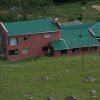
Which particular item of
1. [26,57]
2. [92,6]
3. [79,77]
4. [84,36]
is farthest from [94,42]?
[92,6]

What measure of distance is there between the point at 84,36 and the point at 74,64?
12.7m

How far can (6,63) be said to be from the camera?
5769 cm

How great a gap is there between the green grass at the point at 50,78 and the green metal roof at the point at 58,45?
3925 mm

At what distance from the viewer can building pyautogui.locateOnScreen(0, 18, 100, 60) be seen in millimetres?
62094

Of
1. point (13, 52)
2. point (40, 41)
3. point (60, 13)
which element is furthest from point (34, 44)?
point (60, 13)

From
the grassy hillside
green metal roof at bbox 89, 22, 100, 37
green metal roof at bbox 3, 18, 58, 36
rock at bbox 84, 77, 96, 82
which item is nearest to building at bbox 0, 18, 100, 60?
green metal roof at bbox 3, 18, 58, 36

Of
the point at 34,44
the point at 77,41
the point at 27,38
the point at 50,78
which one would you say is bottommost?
the point at 50,78

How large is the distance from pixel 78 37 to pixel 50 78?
1851cm

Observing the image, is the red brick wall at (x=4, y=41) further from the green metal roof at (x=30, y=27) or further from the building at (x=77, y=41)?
the building at (x=77, y=41)

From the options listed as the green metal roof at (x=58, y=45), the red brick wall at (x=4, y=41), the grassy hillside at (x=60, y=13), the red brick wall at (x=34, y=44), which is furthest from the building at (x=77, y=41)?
the grassy hillside at (x=60, y=13)

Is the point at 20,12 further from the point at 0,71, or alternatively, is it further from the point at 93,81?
the point at 93,81

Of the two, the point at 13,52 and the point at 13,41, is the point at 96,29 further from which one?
the point at 13,52

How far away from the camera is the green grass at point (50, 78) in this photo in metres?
42.1

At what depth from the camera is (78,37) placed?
6456cm
